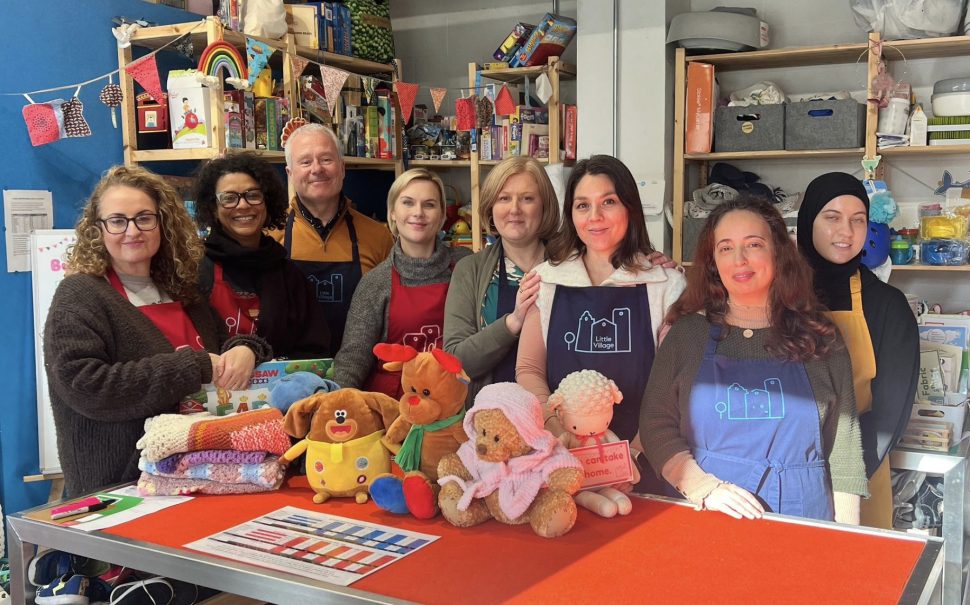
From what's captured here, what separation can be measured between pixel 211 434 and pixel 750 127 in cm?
342

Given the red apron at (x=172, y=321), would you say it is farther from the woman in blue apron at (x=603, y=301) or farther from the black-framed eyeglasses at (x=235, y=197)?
the woman in blue apron at (x=603, y=301)

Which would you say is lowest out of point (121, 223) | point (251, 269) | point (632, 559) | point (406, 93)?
point (632, 559)

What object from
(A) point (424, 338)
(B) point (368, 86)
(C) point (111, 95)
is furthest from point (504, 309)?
(B) point (368, 86)

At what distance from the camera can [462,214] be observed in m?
5.33

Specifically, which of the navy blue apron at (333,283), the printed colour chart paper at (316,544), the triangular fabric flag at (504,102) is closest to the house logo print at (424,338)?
A: the navy blue apron at (333,283)

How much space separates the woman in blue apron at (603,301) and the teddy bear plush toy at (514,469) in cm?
49

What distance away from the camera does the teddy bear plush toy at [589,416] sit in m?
1.74

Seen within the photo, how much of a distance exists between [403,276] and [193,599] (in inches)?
41.4

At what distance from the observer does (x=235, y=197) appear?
2607mm

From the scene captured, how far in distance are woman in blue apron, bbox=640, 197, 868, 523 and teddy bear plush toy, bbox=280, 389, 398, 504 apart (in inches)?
24.2

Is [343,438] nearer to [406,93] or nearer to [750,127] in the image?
[406,93]

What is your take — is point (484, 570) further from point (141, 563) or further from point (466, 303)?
point (466, 303)

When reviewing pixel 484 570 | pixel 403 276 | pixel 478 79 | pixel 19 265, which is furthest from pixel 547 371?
pixel 478 79

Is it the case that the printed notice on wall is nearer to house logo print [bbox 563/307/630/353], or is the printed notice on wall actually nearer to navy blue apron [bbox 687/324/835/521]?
house logo print [bbox 563/307/630/353]
